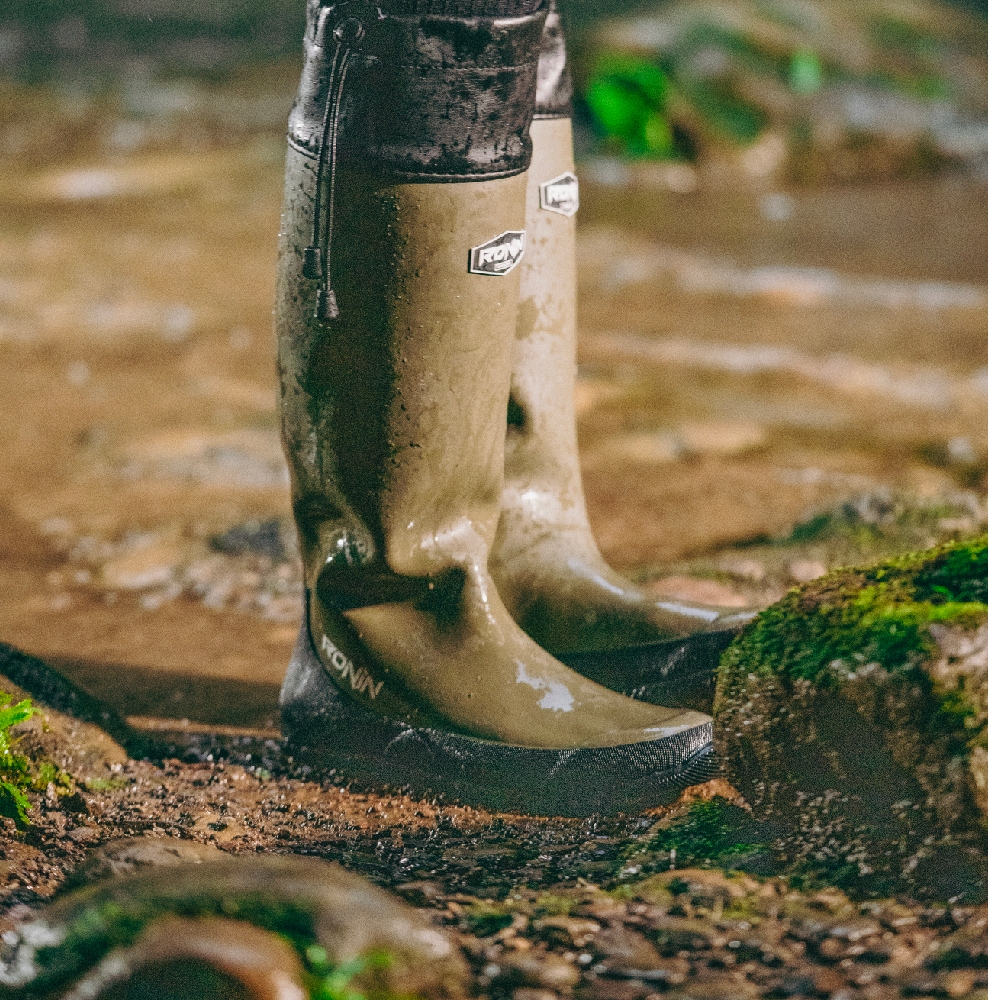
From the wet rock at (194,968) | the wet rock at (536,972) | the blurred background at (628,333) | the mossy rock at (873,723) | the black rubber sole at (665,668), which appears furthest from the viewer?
the blurred background at (628,333)

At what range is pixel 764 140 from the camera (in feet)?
25.2

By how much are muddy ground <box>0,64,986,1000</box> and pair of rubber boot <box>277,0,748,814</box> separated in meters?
0.08

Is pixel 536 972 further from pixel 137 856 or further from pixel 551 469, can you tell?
pixel 551 469

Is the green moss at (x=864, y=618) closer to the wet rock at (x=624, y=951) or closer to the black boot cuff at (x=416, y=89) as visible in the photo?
the wet rock at (x=624, y=951)

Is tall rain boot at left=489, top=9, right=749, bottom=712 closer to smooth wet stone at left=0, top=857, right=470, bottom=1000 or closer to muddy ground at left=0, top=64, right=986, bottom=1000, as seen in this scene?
muddy ground at left=0, top=64, right=986, bottom=1000

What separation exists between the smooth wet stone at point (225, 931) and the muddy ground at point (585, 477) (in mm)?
94

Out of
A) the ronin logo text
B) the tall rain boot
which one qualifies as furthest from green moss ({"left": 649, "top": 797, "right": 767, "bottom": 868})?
the ronin logo text

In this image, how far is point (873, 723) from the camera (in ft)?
4.70

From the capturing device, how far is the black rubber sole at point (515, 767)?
65.0 inches

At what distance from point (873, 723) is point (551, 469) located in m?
0.73

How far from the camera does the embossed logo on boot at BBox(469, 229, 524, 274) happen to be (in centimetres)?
162

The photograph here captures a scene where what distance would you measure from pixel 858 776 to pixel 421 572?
59cm

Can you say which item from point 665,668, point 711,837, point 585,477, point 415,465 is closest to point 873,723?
point 711,837

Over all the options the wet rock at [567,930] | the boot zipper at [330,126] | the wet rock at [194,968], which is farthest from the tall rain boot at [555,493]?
the wet rock at [194,968]
